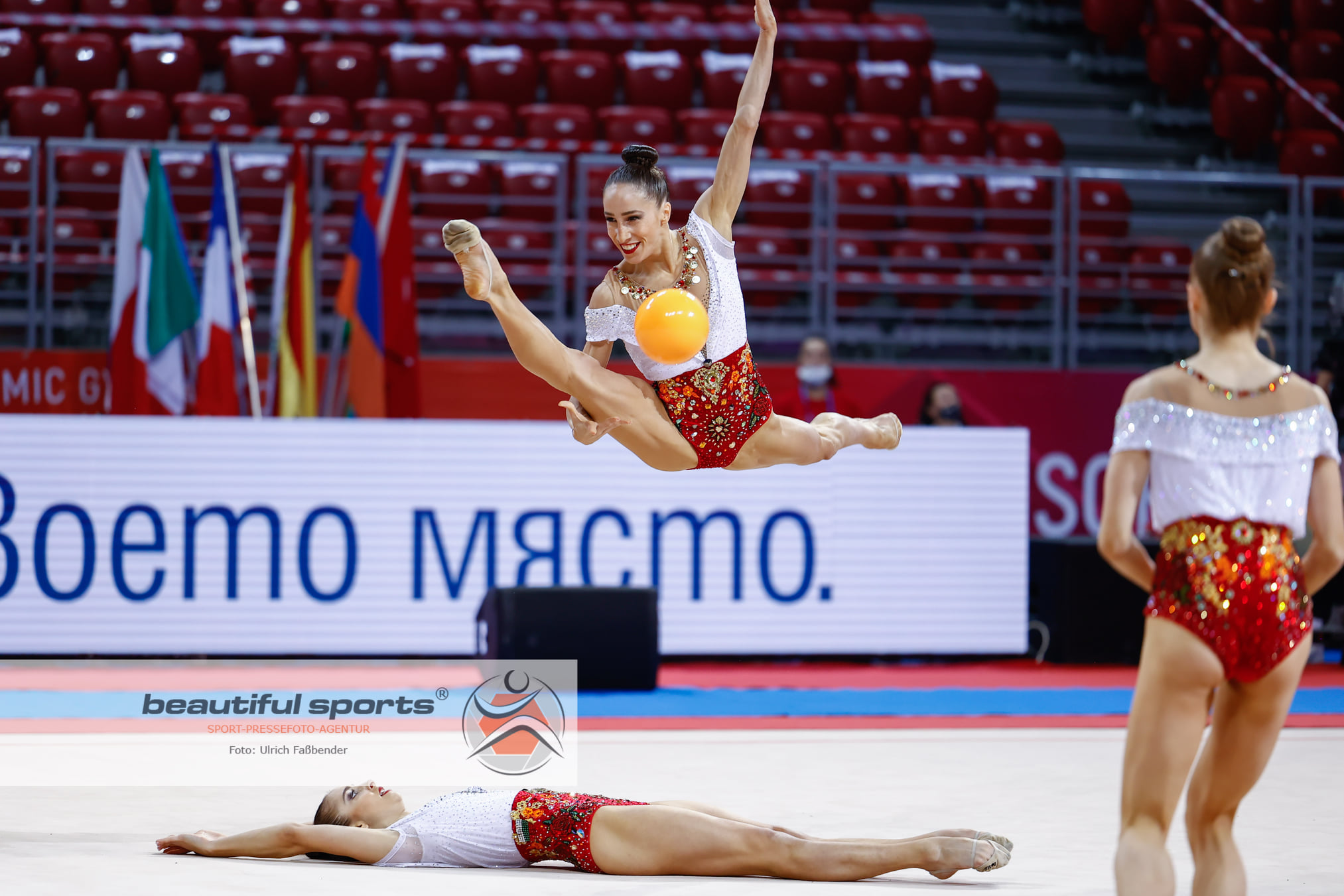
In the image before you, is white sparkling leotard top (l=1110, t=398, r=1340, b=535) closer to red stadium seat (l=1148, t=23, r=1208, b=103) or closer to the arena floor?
the arena floor

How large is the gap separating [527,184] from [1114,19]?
571 cm

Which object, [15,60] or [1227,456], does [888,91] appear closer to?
[15,60]

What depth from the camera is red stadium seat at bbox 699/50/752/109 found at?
37.6ft

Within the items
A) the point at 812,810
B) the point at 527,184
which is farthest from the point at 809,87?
the point at 812,810

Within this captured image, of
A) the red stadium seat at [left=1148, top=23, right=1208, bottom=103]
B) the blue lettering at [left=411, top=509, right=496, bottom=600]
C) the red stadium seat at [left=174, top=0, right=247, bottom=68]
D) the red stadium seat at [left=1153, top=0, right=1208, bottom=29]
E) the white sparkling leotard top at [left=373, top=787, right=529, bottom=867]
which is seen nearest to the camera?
the white sparkling leotard top at [left=373, top=787, right=529, bottom=867]

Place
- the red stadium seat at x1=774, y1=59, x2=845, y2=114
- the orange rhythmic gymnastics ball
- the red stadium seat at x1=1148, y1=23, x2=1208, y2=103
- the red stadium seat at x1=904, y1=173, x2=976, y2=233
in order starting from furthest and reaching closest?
the red stadium seat at x1=1148, y1=23, x2=1208, y2=103 → the red stadium seat at x1=774, y1=59, x2=845, y2=114 → the red stadium seat at x1=904, y1=173, x2=976, y2=233 → the orange rhythmic gymnastics ball

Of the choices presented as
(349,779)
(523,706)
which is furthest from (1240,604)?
(349,779)

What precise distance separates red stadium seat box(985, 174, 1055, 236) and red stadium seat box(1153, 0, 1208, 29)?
289 centimetres

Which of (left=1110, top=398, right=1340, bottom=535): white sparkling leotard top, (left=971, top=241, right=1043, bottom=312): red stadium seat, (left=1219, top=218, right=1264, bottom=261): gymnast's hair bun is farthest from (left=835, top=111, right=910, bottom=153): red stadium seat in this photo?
(left=1110, top=398, right=1340, bottom=535): white sparkling leotard top

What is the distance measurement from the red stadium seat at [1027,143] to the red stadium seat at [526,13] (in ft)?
11.3

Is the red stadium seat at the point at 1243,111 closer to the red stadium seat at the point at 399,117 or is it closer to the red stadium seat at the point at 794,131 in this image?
the red stadium seat at the point at 794,131

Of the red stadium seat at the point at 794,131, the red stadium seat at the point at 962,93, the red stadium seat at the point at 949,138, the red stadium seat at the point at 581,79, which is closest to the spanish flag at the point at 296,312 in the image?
the red stadium seat at the point at 581,79

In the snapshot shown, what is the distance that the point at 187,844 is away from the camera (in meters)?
4.20

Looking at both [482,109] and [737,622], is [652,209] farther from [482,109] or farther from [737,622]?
[482,109]
